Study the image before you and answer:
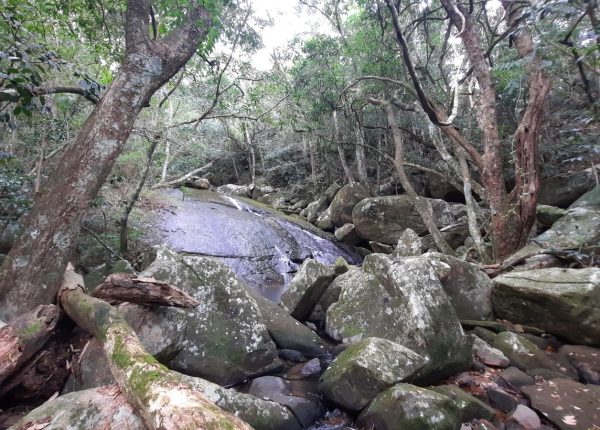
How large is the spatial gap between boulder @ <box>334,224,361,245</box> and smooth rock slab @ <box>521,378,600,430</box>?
8.98 m

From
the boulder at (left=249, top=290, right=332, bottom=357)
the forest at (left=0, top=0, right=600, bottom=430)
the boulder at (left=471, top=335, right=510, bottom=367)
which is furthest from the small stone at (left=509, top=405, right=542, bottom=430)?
the boulder at (left=249, top=290, right=332, bottom=357)

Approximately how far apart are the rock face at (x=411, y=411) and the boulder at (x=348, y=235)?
31.0 ft

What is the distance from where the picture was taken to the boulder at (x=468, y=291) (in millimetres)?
5375

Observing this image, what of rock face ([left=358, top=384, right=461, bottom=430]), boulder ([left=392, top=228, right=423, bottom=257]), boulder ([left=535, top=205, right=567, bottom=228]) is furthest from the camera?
boulder ([left=392, top=228, right=423, bottom=257])

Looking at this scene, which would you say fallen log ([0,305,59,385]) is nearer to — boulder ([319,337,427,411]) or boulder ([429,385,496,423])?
boulder ([319,337,427,411])

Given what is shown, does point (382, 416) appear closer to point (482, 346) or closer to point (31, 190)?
point (482, 346)

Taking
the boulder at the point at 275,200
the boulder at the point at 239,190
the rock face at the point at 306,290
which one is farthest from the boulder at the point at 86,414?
the boulder at the point at 239,190

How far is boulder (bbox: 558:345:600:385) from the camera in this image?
3852 millimetres

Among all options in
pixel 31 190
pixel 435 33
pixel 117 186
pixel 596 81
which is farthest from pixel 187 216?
pixel 596 81

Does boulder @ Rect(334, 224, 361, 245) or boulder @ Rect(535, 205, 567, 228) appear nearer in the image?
boulder @ Rect(535, 205, 567, 228)

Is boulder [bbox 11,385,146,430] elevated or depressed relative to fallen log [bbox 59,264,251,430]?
depressed

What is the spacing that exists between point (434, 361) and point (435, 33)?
1363 cm

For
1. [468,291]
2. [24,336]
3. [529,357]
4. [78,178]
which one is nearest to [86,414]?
[24,336]

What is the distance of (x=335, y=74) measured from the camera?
38.9 ft
